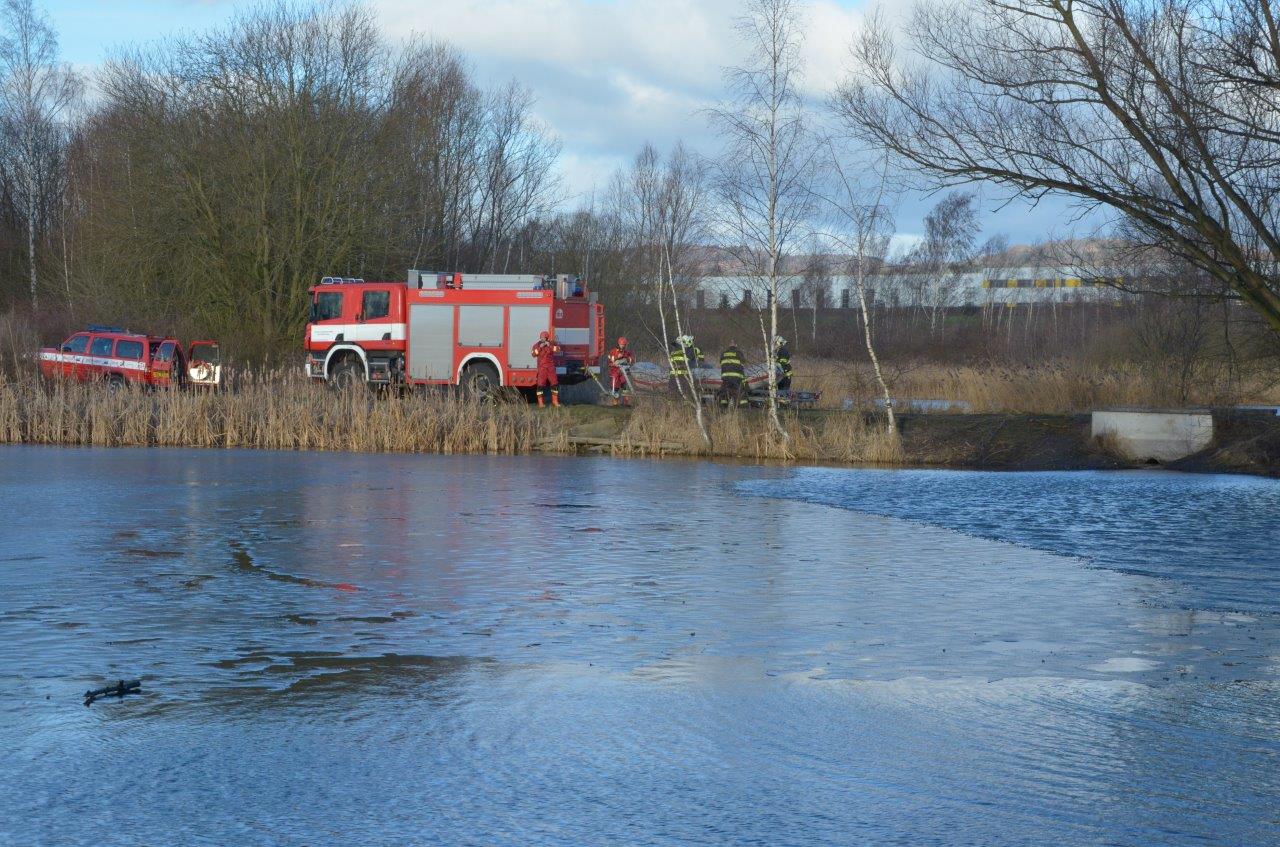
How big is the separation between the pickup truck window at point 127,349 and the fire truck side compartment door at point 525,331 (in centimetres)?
949

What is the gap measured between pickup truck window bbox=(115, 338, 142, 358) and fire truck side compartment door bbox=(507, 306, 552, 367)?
9.49 m

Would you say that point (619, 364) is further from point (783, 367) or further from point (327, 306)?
point (327, 306)

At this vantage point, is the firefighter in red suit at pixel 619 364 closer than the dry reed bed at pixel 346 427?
No

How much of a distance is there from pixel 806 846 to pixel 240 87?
119 feet

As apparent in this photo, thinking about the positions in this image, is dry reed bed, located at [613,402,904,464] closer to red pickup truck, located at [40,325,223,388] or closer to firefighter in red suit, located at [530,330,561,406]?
firefighter in red suit, located at [530,330,561,406]

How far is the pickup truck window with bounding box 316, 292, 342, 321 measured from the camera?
30.7 m

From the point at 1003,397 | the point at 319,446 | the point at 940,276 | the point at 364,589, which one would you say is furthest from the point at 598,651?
the point at 940,276

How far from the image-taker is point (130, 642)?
7188mm

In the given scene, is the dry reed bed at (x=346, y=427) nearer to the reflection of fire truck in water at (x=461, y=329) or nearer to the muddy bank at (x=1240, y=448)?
the muddy bank at (x=1240, y=448)

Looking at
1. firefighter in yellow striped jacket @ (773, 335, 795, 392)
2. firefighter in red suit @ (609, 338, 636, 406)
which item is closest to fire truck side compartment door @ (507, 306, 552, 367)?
firefighter in red suit @ (609, 338, 636, 406)

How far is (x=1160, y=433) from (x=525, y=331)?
Answer: 1350 centimetres

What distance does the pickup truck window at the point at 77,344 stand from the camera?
32094mm

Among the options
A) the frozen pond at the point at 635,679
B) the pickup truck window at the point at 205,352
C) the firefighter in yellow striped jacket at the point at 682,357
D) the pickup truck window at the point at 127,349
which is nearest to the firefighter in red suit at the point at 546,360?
the firefighter in yellow striped jacket at the point at 682,357

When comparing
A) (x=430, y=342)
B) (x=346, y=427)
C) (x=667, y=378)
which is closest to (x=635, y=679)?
(x=346, y=427)
